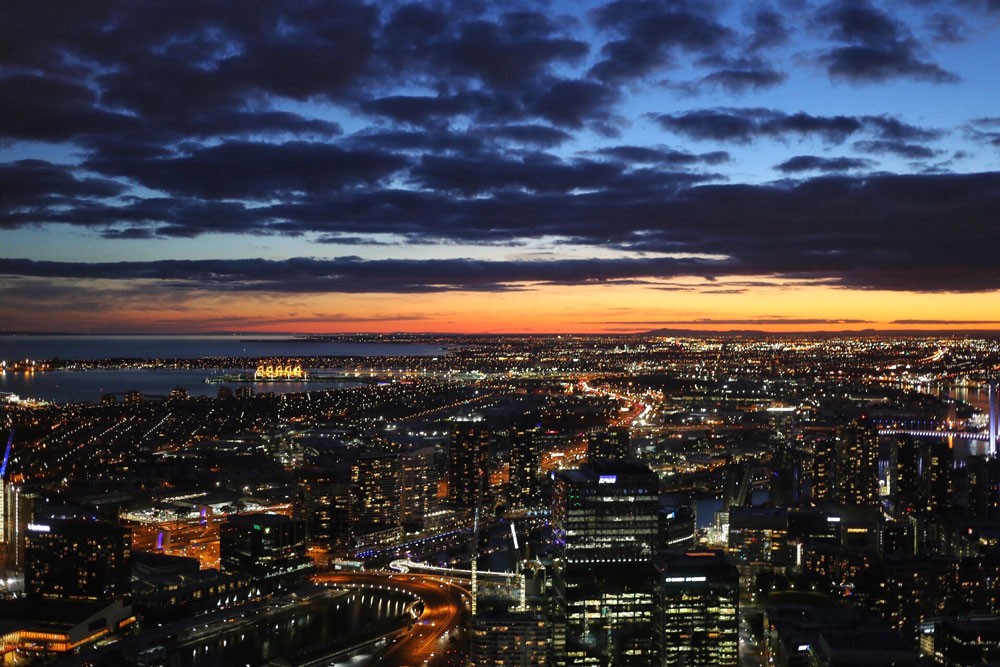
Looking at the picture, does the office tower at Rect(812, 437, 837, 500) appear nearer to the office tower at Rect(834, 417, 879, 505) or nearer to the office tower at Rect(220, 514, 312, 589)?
the office tower at Rect(834, 417, 879, 505)

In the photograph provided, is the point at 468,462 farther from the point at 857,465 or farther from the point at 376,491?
the point at 857,465

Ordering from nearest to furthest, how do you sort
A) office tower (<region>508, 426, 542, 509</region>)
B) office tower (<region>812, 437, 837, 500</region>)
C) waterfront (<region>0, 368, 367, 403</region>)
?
1. office tower (<region>812, 437, 837, 500</region>)
2. office tower (<region>508, 426, 542, 509</region>)
3. waterfront (<region>0, 368, 367, 403</region>)

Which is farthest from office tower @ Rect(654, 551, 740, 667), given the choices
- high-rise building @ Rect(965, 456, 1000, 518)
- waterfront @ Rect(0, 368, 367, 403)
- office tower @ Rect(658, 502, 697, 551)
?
waterfront @ Rect(0, 368, 367, 403)

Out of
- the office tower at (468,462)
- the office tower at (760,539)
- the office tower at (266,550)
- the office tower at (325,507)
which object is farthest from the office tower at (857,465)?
the office tower at (266,550)

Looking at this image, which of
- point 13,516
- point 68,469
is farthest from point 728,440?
point 13,516

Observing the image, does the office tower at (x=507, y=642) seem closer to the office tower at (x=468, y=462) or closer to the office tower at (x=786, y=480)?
the office tower at (x=786, y=480)

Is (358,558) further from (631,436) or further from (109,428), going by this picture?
(109,428)
